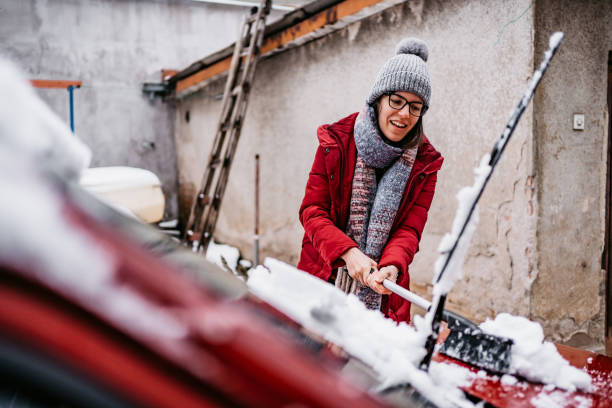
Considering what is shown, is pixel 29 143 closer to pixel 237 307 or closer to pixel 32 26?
pixel 237 307

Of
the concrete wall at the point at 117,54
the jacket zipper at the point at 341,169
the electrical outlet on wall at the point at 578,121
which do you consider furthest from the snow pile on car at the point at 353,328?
the concrete wall at the point at 117,54

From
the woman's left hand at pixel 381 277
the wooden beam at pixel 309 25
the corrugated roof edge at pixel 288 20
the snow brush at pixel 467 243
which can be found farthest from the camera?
the corrugated roof edge at pixel 288 20

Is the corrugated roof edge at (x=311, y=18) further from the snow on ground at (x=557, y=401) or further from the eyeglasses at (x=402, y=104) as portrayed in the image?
the snow on ground at (x=557, y=401)

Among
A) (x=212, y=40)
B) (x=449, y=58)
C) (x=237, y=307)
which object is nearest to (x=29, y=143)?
(x=237, y=307)

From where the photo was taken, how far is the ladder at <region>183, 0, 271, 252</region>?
5.07 m

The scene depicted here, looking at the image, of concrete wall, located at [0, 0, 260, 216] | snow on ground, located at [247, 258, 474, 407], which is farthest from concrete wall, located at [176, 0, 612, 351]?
concrete wall, located at [0, 0, 260, 216]

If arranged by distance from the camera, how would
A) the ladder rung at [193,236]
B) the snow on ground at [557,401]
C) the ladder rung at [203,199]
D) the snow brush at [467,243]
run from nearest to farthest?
the snow brush at [467,243] < the snow on ground at [557,401] < the ladder rung at [193,236] < the ladder rung at [203,199]

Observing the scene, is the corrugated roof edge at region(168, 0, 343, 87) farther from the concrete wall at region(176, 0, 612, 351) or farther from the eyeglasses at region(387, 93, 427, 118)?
the eyeglasses at region(387, 93, 427, 118)

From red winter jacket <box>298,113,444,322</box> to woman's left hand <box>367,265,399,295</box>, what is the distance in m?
0.17

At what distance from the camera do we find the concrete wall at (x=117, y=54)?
7453 millimetres

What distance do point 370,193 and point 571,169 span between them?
5.37ft

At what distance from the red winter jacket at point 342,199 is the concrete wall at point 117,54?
686 cm

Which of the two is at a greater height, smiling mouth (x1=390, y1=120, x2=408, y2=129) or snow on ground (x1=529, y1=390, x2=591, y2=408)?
smiling mouth (x1=390, y1=120, x2=408, y2=129)

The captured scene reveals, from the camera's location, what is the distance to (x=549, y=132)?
2713 mm
